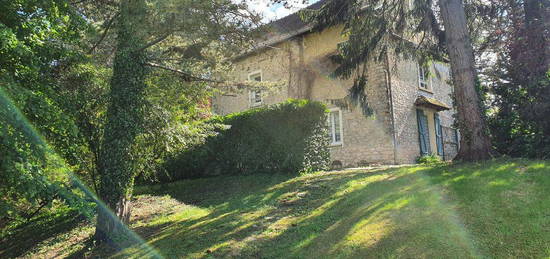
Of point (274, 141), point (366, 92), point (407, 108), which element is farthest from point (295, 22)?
point (274, 141)

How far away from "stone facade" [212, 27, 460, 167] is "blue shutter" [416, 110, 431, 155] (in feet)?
0.98

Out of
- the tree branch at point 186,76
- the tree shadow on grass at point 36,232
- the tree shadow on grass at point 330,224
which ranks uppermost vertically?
the tree branch at point 186,76

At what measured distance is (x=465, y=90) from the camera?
9.39m

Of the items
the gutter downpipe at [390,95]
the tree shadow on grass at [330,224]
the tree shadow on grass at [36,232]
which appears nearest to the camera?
the tree shadow on grass at [330,224]

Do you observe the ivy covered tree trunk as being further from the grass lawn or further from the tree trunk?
the tree trunk

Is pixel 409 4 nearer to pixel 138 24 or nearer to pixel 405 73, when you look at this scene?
pixel 405 73

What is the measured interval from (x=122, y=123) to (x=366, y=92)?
10322 millimetres

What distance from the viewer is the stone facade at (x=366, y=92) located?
15227 millimetres

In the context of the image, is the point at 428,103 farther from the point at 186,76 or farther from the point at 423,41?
the point at 186,76

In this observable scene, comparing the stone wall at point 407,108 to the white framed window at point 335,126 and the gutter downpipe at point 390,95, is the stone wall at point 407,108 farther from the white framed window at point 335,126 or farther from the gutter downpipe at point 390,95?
the white framed window at point 335,126

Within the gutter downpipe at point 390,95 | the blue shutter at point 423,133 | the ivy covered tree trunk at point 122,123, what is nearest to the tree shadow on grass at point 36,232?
the ivy covered tree trunk at point 122,123

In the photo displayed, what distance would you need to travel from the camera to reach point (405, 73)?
1698 cm

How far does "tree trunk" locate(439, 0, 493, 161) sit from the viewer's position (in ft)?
30.1

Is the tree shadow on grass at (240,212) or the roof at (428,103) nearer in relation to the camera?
the tree shadow on grass at (240,212)
